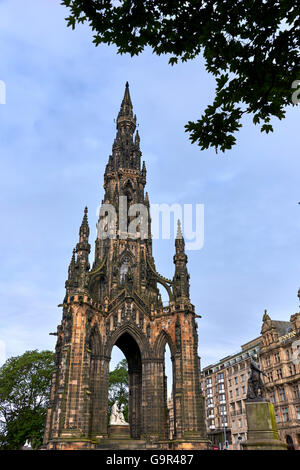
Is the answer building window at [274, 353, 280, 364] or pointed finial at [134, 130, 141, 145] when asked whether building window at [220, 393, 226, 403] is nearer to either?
building window at [274, 353, 280, 364]

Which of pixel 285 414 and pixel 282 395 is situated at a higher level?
pixel 282 395

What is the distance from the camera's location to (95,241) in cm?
3762

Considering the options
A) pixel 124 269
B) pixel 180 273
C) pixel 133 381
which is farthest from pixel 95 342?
pixel 180 273

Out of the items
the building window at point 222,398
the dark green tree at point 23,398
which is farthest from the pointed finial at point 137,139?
the building window at point 222,398

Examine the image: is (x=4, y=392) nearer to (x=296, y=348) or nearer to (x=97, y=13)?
(x=296, y=348)

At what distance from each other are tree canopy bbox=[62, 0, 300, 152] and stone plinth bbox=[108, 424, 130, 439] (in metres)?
27.7

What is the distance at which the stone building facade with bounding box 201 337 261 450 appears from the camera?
59.6m

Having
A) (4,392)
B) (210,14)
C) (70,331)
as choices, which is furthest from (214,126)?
(4,392)

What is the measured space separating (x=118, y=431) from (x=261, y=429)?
17.7m

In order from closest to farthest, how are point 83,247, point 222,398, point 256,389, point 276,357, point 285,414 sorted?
point 256,389, point 83,247, point 285,414, point 276,357, point 222,398

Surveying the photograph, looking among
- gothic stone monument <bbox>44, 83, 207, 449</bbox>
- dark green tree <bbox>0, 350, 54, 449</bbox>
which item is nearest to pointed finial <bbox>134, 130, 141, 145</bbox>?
gothic stone monument <bbox>44, 83, 207, 449</bbox>

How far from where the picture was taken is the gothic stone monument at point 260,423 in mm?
13202

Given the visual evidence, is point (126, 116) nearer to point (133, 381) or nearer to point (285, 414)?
point (133, 381)

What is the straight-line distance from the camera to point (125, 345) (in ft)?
114
